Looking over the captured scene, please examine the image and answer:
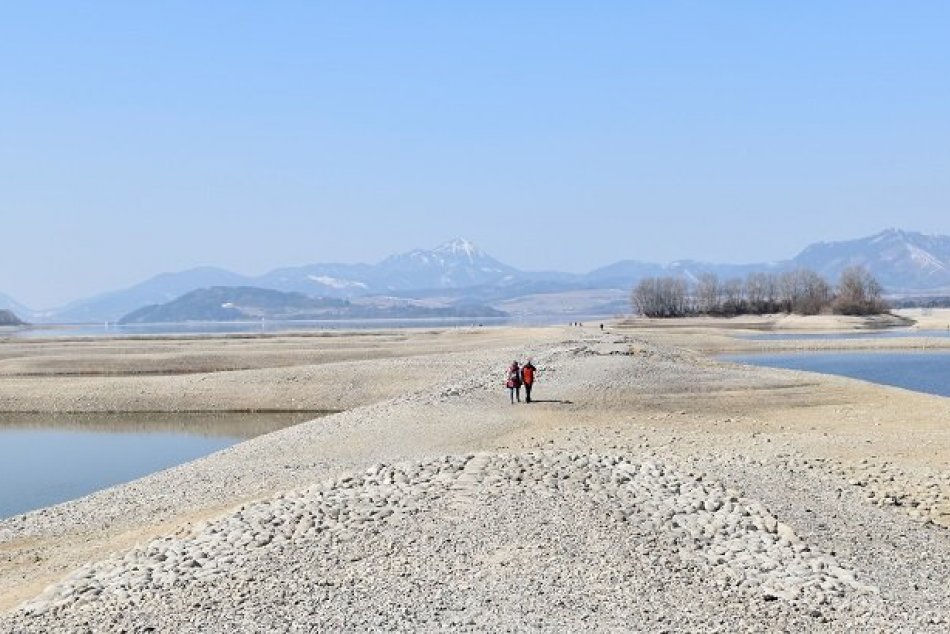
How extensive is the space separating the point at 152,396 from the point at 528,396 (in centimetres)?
2080

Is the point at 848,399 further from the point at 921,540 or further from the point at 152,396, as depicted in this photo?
the point at 152,396

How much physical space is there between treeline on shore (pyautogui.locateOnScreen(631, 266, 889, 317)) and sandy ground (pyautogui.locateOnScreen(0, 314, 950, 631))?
9420cm

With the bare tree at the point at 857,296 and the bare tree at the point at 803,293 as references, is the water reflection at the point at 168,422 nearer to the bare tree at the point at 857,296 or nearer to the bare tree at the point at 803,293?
the bare tree at the point at 857,296

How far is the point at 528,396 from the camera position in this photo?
30.3 meters

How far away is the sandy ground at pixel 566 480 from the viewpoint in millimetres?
11648

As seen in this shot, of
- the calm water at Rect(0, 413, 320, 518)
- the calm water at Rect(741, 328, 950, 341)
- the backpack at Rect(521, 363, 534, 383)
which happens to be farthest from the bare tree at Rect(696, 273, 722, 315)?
the backpack at Rect(521, 363, 534, 383)

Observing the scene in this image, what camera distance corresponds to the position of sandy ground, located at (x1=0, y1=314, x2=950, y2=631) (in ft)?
38.2

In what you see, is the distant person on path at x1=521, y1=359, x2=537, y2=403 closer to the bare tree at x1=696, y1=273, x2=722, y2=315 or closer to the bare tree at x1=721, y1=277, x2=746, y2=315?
the bare tree at x1=721, y1=277, x2=746, y2=315

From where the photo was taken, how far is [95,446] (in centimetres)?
3428

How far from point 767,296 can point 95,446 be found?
132m

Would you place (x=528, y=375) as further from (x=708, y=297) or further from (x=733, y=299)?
(x=733, y=299)

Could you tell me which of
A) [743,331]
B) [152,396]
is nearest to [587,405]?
[152,396]

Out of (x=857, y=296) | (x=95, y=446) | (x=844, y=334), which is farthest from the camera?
(x=857, y=296)

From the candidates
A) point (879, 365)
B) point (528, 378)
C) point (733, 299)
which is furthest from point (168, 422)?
point (733, 299)
